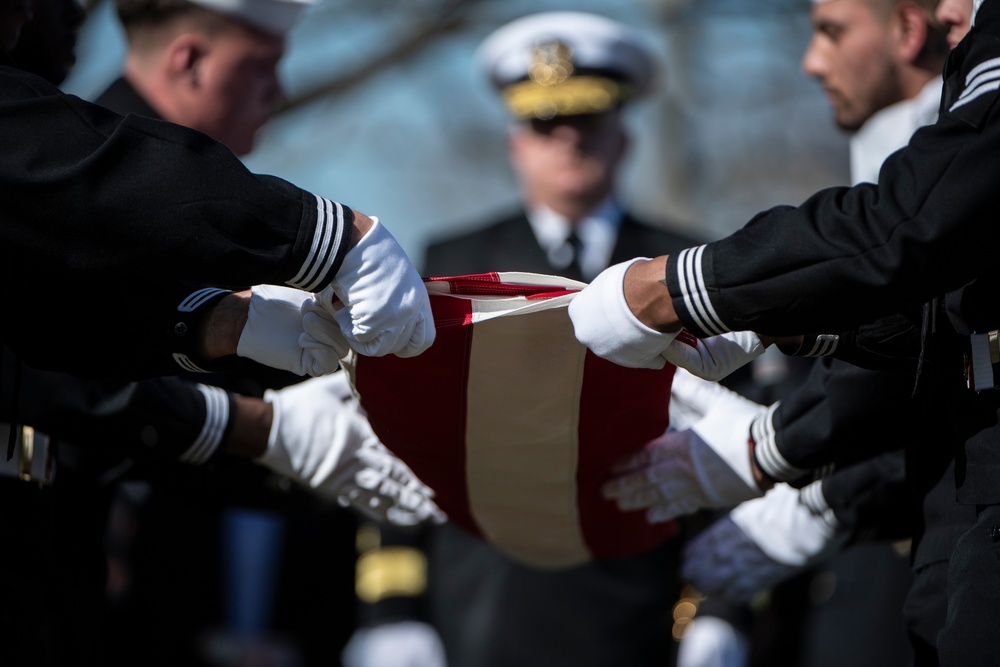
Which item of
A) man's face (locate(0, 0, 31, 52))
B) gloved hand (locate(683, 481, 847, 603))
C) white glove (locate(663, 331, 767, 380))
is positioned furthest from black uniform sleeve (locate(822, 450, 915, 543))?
man's face (locate(0, 0, 31, 52))

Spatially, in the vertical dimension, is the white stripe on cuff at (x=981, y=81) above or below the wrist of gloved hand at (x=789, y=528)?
above

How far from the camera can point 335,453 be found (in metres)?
3.47

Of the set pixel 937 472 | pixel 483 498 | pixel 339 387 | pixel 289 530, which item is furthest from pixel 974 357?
pixel 289 530

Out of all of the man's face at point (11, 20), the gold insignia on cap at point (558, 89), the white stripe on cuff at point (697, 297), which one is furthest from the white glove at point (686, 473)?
the gold insignia on cap at point (558, 89)

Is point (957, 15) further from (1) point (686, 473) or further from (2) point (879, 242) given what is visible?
(1) point (686, 473)

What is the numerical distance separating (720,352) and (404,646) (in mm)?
2335

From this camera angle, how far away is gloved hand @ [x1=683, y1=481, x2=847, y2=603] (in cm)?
367

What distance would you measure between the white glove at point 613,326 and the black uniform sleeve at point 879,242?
83mm

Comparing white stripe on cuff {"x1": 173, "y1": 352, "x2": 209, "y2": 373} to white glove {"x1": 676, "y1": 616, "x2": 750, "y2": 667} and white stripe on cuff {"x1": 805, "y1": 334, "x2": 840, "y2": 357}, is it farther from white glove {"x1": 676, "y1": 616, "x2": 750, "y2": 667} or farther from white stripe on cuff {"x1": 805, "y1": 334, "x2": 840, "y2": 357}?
white glove {"x1": 676, "y1": 616, "x2": 750, "y2": 667}

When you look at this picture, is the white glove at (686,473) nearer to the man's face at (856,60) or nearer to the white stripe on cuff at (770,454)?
the white stripe on cuff at (770,454)

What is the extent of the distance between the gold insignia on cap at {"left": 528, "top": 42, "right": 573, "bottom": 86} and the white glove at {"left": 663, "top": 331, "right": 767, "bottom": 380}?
9.05 ft

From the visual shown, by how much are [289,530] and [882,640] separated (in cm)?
247

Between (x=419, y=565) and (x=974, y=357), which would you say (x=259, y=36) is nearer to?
(x=419, y=565)

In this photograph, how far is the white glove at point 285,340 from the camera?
106 inches
